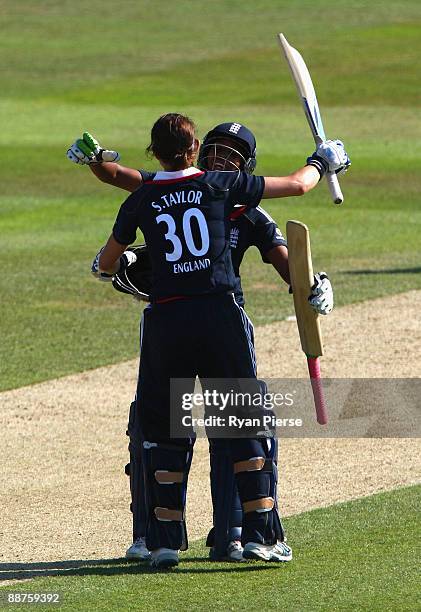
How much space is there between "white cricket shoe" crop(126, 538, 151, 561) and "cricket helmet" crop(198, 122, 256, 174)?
1.89 metres

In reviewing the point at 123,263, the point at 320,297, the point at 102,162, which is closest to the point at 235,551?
the point at 320,297

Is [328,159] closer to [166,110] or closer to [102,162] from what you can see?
[102,162]

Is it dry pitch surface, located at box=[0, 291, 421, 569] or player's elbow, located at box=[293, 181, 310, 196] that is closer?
player's elbow, located at box=[293, 181, 310, 196]

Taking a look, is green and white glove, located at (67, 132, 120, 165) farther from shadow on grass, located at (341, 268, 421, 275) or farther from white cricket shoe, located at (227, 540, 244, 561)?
shadow on grass, located at (341, 268, 421, 275)

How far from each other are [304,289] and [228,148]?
0.78m

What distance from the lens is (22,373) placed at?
11383 mm

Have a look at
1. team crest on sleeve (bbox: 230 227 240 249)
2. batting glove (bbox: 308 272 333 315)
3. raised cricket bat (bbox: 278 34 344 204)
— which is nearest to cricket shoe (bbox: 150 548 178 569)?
batting glove (bbox: 308 272 333 315)

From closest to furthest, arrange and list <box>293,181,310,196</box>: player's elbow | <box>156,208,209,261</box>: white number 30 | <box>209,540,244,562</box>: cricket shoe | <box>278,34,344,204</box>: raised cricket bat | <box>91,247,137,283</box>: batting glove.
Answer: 1. <box>156,208,209,261</box>: white number 30
2. <box>293,181,310,196</box>: player's elbow
3. <box>209,540,244,562</box>: cricket shoe
4. <box>91,247,137,283</box>: batting glove
5. <box>278,34,344,204</box>: raised cricket bat

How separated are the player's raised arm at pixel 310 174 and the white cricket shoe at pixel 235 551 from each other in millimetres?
1693

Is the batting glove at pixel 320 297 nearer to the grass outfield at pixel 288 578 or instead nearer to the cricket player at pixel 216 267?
the cricket player at pixel 216 267

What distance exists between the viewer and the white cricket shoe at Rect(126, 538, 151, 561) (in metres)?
6.78

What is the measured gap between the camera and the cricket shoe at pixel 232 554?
666 cm

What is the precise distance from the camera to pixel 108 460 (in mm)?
9023

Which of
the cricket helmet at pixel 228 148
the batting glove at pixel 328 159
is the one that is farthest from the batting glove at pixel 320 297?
the cricket helmet at pixel 228 148
